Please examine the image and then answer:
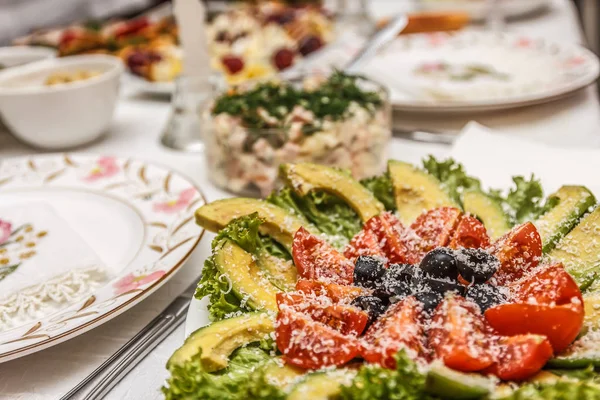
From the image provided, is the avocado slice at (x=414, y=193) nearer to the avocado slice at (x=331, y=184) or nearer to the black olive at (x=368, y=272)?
the avocado slice at (x=331, y=184)

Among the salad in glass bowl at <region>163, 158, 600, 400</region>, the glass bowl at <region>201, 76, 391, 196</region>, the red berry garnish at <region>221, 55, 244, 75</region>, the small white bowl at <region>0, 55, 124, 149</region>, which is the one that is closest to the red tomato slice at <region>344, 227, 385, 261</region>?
the salad in glass bowl at <region>163, 158, 600, 400</region>

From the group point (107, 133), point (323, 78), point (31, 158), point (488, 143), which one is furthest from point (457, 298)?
point (107, 133)

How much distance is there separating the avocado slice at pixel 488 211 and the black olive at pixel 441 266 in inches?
9.2

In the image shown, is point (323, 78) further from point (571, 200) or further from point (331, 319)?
point (331, 319)

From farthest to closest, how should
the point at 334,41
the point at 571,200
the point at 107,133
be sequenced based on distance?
the point at 334,41 < the point at 107,133 < the point at 571,200

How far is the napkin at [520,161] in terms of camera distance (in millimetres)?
1469

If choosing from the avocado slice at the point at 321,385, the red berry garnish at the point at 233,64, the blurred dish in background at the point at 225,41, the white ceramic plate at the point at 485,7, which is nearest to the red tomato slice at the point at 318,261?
the avocado slice at the point at 321,385

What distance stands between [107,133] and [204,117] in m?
0.67

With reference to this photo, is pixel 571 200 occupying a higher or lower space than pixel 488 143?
higher

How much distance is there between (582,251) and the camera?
968 mm

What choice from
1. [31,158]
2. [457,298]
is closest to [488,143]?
[457,298]

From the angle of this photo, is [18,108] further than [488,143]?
Yes

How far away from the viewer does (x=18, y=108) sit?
185 centimetres

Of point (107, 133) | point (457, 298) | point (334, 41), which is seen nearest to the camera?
point (457, 298)
